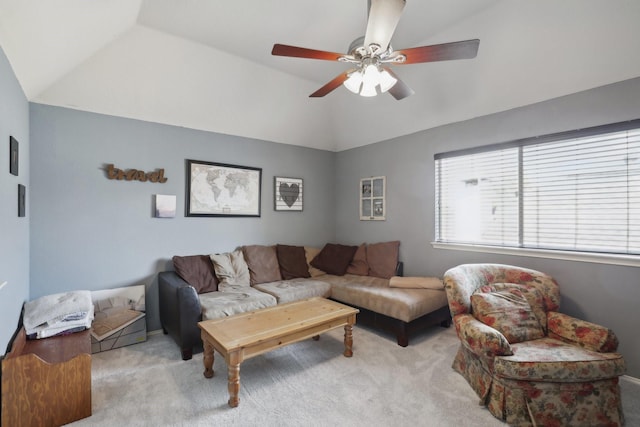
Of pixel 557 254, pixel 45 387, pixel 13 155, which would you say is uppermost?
pixel 13 155

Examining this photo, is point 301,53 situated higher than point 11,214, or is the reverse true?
point 301,53

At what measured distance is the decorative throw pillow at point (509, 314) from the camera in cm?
216

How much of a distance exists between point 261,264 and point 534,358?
2986 millimetres

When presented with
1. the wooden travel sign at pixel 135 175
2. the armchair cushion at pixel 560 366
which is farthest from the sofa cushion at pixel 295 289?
the armchair cushion at pixel 560 366

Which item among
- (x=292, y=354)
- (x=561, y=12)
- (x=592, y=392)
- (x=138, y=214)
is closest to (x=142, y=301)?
(x=138, y=214)

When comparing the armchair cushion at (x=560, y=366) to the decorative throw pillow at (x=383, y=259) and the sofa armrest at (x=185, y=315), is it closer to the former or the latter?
the decorative throw pillow at (x=383, y=259)

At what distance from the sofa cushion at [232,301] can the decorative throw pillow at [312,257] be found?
1106mm

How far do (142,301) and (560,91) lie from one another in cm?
462

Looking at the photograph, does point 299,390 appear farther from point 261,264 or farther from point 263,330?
point 261,264

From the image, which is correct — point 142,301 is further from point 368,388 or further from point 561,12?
point 561,12

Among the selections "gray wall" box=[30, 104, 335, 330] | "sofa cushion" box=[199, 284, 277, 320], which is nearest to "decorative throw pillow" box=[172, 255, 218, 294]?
"sofa cushion" box=[199, 284, 277, 320]

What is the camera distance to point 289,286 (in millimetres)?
3613

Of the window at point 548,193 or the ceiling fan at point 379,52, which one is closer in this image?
the ceiling fan at point 379,52

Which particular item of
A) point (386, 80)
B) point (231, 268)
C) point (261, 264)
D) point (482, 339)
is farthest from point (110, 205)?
point (482, 339)
